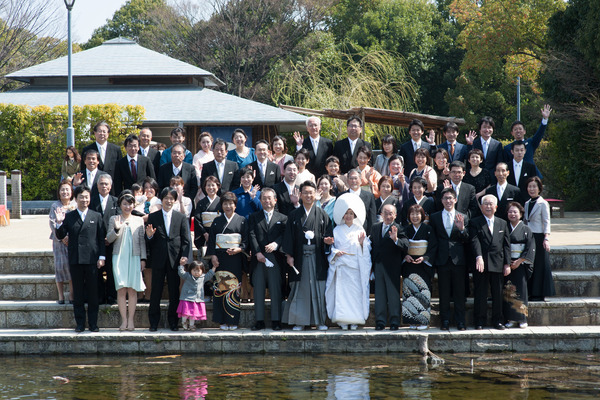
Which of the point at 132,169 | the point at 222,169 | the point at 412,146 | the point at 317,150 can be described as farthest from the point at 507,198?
the point at 132,169

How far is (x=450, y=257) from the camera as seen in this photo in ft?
27.8

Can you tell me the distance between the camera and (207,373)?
7.34m

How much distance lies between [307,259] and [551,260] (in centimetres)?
351

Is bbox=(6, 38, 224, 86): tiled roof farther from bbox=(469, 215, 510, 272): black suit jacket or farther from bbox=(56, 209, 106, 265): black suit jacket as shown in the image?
bbox=(469, 215, 510, 272): black suit jacket

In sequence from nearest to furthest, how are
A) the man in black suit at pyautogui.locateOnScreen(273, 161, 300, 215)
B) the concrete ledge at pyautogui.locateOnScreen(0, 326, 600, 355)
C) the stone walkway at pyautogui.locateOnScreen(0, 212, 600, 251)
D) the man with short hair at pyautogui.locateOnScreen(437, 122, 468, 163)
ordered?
the concrete ledge at pyautogui.locateOnScreen(0, 326, 600, 355), the man in black suit at pyautogui.locateOnScreen(273, 161, 300, 215), the man with short hair at pyautogui.locateOnScreen(437, 122, 468, 163), the stone walkway at pyautogui.locateOnScreen(0, 212, 600, 251)

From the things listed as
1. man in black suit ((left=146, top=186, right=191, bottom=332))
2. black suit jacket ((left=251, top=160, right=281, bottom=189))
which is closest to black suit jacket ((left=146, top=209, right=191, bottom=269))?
man in black suit ((left=146, top=186, right=191, bottom=332))

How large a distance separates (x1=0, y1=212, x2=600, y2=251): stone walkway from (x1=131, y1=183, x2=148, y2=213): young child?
7.19 feet

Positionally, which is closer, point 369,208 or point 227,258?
point 227,258

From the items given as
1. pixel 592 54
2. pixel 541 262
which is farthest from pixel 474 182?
pixel 592 54

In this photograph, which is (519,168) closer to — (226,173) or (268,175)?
(268,175)

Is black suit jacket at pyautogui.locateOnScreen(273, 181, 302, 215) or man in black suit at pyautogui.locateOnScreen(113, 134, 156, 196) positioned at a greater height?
man in black suit at pyautogui.locateOnScreen(113, 134, 156, 196)

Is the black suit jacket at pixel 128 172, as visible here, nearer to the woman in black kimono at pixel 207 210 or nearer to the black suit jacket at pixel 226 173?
the black suit jacket at pixel 226 173

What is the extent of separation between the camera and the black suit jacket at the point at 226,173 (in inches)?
372

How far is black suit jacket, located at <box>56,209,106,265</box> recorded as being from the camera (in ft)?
27.8
